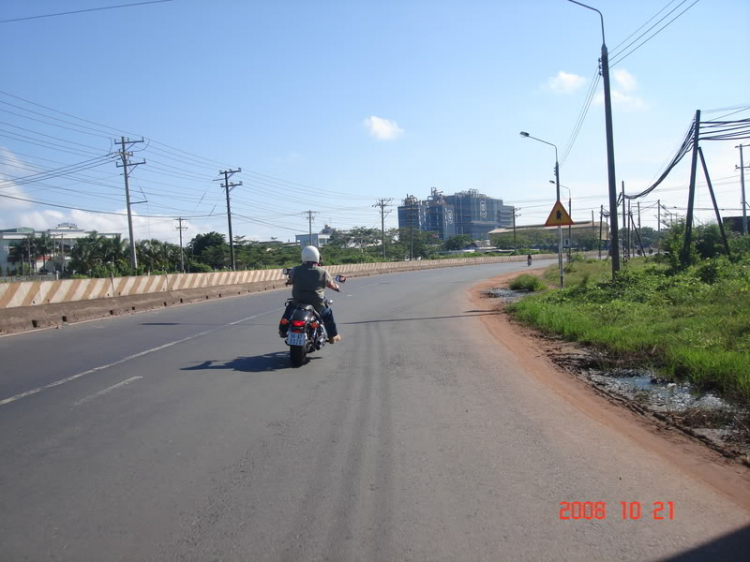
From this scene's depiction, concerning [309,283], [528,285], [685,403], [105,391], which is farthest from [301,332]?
[528,285]

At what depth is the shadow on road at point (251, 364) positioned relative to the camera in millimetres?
8781

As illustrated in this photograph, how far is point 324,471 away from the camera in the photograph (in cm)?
455

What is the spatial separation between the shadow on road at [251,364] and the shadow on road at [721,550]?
248 inches

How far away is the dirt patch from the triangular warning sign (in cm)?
762

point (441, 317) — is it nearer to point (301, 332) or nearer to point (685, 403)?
point (301, 332)

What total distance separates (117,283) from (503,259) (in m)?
79.8

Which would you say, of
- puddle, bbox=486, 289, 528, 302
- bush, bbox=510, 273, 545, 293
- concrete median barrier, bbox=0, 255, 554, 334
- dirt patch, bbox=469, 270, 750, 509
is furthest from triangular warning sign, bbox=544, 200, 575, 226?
concrete median barrier, bbox=0, 255, 554, 334

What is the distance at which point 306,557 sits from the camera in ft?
10.8

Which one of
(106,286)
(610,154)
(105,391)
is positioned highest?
(610,154)

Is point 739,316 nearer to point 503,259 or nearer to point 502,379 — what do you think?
point 502,379

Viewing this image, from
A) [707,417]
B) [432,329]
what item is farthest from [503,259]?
[707,417]

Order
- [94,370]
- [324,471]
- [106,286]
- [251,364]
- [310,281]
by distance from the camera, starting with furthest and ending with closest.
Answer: [106,286], [310,281], [251,364], [94,370], [324,471]
